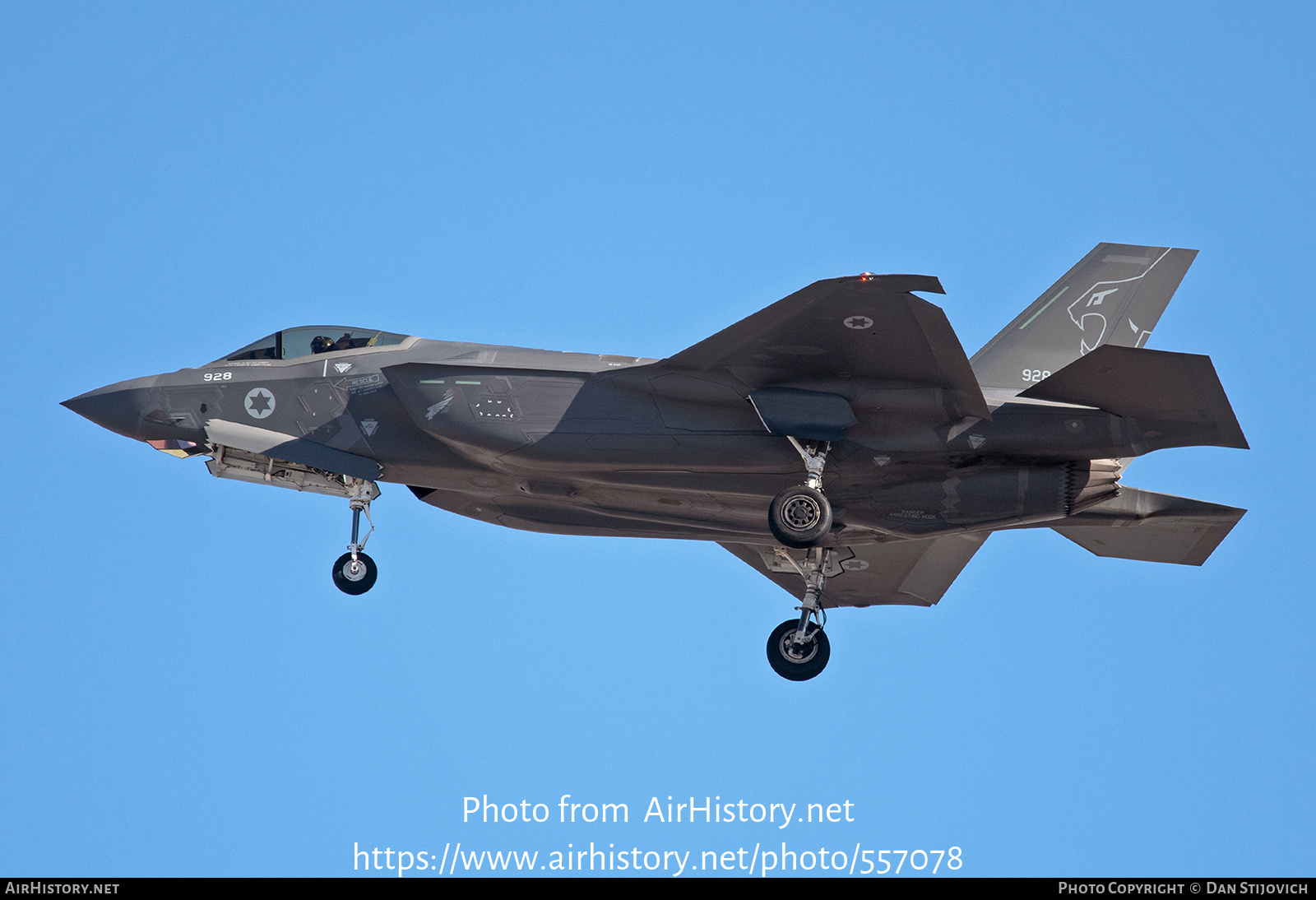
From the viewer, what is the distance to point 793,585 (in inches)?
982

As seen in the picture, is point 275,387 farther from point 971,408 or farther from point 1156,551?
point 1156,551

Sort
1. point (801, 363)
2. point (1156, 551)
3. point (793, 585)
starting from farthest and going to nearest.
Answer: point (793, 585), point (1156, 551), point (801, 363)

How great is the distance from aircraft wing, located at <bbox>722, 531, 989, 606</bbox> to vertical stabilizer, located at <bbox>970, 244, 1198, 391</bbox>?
2.57 meters

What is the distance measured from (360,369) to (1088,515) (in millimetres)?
9842

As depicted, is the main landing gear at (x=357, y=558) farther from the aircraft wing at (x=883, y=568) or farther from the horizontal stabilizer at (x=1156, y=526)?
the horizontal stabilizer at (x=1156, y=526)

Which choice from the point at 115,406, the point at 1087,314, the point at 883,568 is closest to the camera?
the point at 115,406

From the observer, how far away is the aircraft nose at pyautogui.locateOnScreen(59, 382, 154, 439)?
2105 cm

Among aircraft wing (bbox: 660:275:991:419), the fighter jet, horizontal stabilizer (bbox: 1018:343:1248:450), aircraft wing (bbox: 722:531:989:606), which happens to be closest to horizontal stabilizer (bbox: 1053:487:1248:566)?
the fighter jet

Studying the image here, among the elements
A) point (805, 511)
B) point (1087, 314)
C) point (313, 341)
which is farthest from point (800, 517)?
point (313, 341)

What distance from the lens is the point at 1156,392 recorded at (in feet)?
57.9

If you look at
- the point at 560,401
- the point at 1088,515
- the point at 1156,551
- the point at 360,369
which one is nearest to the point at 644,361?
the point at 560,401

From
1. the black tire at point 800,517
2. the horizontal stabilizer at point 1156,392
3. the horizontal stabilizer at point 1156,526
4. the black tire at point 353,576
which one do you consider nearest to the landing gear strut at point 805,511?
the black tire at point 800,517

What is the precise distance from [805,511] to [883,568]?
Result: 5.43 meters

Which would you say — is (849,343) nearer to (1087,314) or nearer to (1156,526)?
(1087,314)
